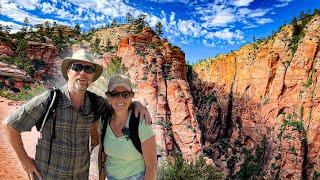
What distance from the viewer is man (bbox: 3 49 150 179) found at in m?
4.62

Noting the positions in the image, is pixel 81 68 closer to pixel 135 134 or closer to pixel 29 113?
pixel 29 113

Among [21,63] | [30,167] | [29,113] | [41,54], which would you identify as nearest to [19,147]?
[30,167]

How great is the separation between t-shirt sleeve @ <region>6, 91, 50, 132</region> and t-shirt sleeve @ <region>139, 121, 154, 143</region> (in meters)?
1.05

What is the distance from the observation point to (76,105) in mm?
4785

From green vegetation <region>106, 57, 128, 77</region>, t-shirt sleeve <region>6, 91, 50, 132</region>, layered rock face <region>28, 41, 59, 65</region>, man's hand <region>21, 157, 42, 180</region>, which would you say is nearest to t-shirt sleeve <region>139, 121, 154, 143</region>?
t-shirt sleeve <region>6, 91, 50, 132</region>

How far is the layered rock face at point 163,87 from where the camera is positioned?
145ft

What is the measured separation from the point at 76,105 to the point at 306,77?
2515 inches

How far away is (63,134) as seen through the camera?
4695 mm

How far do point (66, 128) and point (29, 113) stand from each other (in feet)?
1.40

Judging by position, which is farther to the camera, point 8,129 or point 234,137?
point 234,137

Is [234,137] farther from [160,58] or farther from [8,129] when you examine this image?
[8,129]

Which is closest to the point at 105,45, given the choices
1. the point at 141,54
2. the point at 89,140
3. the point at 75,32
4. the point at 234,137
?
the point at 141,54

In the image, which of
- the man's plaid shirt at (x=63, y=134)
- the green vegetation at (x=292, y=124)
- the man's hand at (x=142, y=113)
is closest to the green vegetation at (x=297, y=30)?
the green vegetation at (x=292, y=124)

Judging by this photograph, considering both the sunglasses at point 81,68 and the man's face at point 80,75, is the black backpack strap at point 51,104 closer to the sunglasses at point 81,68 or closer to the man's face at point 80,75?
the man's face at point 80,75
